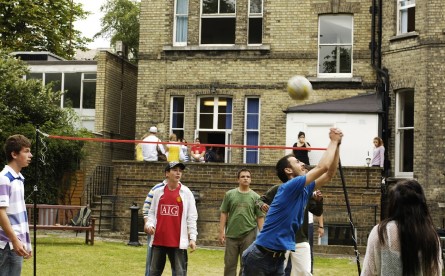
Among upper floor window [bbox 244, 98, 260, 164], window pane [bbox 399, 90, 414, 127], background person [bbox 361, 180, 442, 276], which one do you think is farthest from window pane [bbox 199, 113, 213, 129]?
background person [bbox 361, 180, 442, 276]

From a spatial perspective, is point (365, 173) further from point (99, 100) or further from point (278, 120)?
point (99, 100)

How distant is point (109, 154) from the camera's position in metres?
32.4

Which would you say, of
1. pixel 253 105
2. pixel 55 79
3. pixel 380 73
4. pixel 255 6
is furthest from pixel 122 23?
pixel 380 73

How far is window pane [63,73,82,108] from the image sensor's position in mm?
34031

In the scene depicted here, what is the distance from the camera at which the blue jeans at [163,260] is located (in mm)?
10898

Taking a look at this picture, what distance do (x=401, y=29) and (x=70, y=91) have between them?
1421 centimetres

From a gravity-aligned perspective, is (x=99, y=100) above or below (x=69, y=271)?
above

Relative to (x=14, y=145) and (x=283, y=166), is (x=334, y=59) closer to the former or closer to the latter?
(x=283, y=166)

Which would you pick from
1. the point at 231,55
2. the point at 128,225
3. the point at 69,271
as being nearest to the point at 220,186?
the point at 128,225

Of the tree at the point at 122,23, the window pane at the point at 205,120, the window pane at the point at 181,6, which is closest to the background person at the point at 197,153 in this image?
the window pane at the point at 205,120

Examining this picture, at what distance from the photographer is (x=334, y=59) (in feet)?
93.4

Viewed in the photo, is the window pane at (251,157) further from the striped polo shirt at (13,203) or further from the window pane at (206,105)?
the striped polo shirt at (13,203)

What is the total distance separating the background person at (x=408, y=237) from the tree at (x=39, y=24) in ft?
120

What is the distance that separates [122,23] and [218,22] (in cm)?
2823
